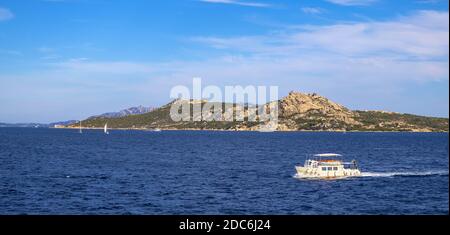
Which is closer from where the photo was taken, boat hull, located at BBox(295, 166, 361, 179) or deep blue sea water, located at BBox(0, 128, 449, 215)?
deep blue sea water, located at BBox(0, 128, 449, 215)

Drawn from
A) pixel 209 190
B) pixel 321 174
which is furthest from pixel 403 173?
pixel 209 190

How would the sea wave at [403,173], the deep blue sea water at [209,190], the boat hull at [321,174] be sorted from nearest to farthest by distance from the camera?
the deep blue sea water at [209,190] → the boat hull at [321,174] → the sea wave at [403,173]

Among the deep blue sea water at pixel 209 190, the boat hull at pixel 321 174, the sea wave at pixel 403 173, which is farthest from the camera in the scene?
the sea wave at pixel 403 173

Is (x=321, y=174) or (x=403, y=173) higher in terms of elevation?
(x=321, y=174)

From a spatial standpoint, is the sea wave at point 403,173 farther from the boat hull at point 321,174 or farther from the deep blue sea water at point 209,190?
the boat hull at point 321,174

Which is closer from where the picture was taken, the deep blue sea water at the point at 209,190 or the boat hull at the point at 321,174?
the deep blue sea water at the point at 209,190

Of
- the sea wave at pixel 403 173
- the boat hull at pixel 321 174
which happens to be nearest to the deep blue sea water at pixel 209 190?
the sea wave at pixel 403 173

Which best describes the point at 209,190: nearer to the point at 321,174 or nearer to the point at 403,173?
the point at 321,174

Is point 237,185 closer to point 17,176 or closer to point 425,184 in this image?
point 425,184

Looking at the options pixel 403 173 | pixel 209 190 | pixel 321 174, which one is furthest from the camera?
pixel 403 173

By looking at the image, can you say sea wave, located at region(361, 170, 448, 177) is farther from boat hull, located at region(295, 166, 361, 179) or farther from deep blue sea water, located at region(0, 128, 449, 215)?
boat hull, located at region(295, 166, 361, 179)

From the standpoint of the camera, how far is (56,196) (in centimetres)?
8100

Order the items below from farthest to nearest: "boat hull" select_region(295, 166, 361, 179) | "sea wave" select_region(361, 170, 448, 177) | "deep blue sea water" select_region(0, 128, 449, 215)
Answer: "sea wave" select_region(361, 170, 448, 177) → "boat hull" select_region(295, 166, 361, 179) → "deep blue sea water" select_region(0, 128, 449, 215)

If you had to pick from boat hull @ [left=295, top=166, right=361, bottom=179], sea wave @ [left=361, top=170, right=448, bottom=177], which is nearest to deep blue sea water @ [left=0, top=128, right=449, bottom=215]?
sea wave @ [left=361, top=170, right=448, bottom=177]
